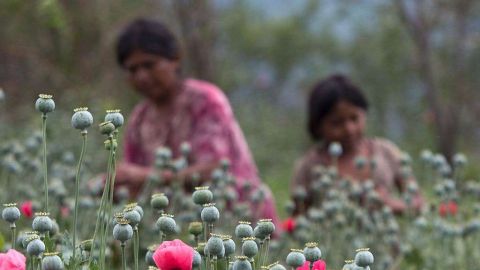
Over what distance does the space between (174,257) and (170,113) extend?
2897mm

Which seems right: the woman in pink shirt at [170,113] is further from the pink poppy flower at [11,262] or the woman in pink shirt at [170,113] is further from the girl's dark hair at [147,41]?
the pink poppy flower at [11,262]

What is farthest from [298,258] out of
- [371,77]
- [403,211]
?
[371,77]

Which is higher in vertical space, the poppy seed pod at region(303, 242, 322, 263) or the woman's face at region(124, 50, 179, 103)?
the woman's face at region(124, 50, 179, 103)

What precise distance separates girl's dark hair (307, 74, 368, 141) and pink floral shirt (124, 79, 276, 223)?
0.35 m

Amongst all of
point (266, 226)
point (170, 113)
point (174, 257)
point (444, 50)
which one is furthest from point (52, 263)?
point (444, 50)

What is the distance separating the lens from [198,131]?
4.32m

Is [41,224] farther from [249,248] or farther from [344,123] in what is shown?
[344,123]

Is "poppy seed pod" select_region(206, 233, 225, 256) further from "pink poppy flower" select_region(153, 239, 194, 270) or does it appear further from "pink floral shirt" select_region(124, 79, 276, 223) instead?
"pink floral shirt" select_region(124, 79, 276, 223)

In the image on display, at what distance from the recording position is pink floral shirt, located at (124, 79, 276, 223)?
4289 mm

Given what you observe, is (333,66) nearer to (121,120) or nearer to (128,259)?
(128,259)

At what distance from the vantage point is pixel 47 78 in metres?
8.50

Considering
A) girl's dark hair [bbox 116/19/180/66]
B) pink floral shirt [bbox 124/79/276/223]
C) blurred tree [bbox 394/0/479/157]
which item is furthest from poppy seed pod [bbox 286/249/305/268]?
blurred tree [bbox 394/0/479/157]

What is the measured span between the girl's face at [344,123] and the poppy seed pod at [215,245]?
2.76m

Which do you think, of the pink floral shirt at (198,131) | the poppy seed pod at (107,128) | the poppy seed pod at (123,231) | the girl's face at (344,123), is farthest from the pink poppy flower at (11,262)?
the girl's face at (344,123)
